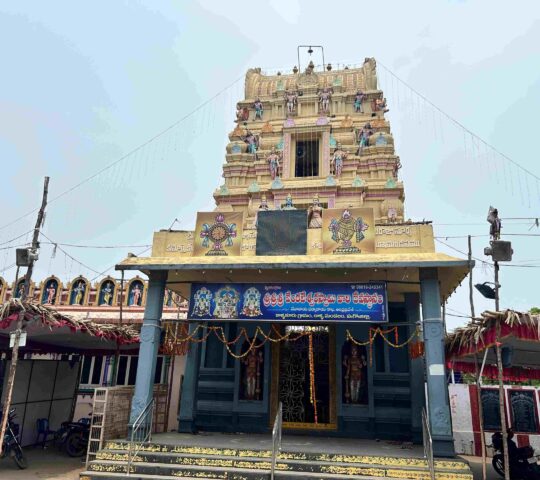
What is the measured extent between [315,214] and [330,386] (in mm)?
6162

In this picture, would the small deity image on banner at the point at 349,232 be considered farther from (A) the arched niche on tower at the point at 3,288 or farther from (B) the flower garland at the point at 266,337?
(A) the arched niche on tower at the point at 3,288

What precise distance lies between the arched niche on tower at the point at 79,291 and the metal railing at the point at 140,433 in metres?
9.30

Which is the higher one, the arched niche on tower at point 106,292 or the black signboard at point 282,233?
the black signboard at point 282,233

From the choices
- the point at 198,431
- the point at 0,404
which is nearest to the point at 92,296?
the point at 0,404

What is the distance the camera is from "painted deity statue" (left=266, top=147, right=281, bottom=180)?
19.6 metres

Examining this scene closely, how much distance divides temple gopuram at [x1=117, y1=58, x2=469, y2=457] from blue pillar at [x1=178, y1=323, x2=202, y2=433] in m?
0.04

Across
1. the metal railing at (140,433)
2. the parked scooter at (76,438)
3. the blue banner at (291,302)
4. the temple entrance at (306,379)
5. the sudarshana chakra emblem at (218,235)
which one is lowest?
the parked scooter at (76,438)

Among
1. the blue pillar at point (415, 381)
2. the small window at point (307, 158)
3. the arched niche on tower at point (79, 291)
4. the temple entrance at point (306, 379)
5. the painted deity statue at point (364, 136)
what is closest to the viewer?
the blue pillar at point (415, 381)

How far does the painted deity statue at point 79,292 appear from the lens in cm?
1897

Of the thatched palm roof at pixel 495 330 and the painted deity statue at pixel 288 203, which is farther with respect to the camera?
the painted deity statue at pixel 288 203

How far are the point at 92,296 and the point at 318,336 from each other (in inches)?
410

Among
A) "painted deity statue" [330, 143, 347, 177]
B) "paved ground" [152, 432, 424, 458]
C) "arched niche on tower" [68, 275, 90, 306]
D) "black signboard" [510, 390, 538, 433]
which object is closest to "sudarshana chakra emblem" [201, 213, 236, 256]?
"paved ground" [152, 432, 424, 458]

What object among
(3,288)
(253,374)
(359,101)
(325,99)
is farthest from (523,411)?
(3,288)

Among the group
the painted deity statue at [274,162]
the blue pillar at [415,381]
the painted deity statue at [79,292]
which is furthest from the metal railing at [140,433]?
the painted deity statue at [274,162]
